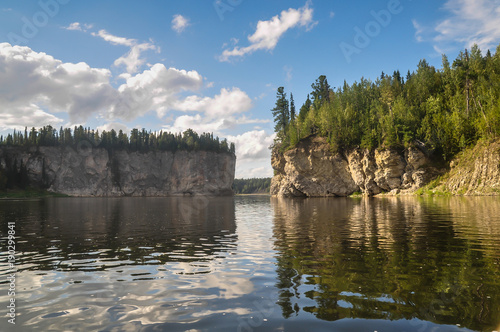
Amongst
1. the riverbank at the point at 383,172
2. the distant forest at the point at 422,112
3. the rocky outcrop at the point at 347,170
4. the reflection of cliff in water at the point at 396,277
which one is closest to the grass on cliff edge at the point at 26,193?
the riverbank at the point at 383,172

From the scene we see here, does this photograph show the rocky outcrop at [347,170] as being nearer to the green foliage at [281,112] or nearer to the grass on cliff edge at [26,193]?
the green foliage at [281,112]

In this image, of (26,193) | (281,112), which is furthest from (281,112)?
(26,193)

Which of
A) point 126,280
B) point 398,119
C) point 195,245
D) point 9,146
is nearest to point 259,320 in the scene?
point 126,280

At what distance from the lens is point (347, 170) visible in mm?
107312

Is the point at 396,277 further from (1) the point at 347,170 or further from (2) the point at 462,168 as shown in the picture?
(1) the point at 347,170

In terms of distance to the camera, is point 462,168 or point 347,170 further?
point 347,170

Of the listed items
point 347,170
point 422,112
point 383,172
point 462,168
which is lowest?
point 462,168

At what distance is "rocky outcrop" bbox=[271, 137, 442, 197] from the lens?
84875mm

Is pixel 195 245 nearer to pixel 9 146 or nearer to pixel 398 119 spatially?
pixel 398 119

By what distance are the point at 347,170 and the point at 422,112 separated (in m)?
29.4

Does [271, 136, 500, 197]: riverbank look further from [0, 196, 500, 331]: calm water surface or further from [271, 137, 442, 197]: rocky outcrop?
[0, 196, 500, 331]: calm water surface

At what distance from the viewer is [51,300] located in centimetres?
923

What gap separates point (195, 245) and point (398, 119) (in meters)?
89.4

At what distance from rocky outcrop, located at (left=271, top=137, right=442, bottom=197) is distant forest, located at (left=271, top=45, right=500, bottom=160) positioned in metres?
3.54
